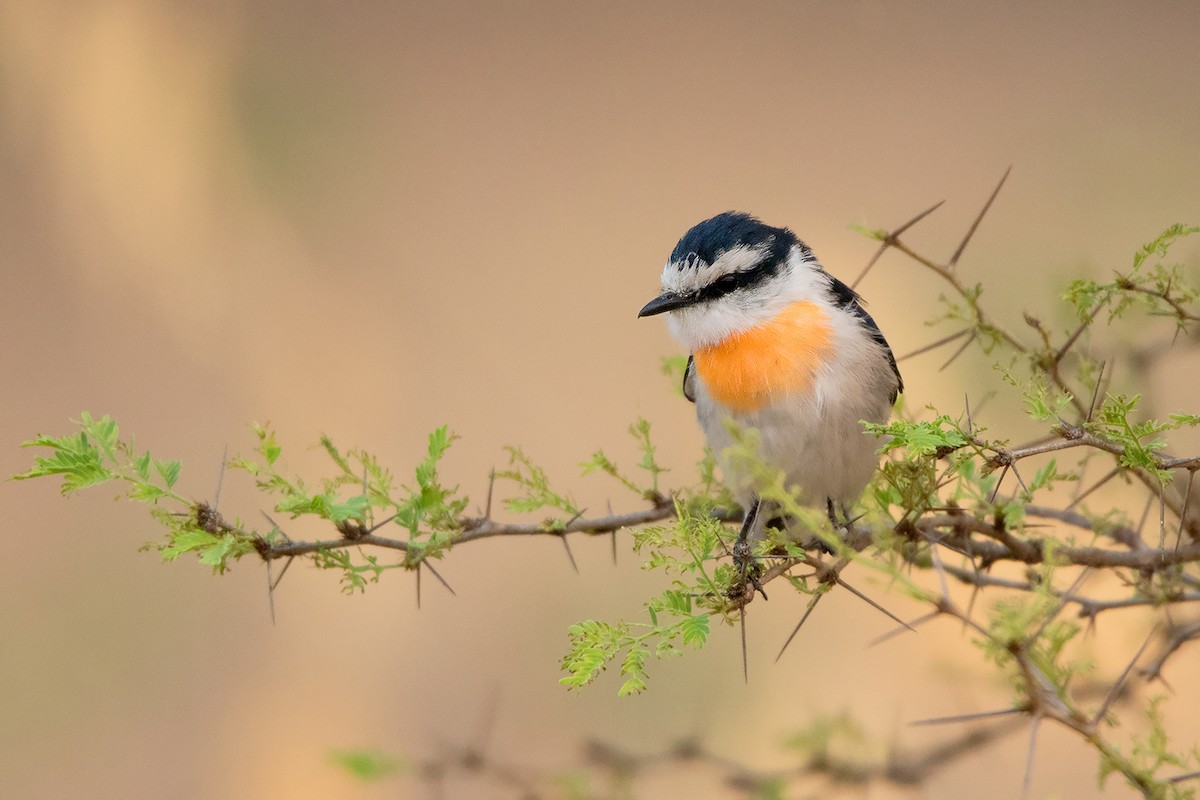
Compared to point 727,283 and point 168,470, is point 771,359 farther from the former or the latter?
point 168,470

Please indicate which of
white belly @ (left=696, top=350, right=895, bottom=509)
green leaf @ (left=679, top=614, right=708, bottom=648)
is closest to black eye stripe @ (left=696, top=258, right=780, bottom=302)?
white belly @ (left=696, top=350, right=895, bottom=509)

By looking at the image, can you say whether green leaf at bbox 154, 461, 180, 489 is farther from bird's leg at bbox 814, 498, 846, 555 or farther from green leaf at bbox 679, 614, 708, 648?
bird's leg at bbox 814, 498, 846, 555

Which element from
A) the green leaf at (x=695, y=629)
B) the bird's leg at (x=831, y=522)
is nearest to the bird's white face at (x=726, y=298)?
the bird's leg at (x=831, y=522)

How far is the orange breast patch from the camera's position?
3.71 feet

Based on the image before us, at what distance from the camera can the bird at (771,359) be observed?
1.13 meters

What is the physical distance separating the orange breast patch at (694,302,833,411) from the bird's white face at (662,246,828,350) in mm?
13

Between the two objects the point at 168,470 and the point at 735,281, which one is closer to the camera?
the point at 168,470

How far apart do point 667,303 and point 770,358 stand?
4.8 inches

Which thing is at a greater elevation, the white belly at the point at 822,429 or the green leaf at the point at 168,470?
the white belly at the point at 822,429

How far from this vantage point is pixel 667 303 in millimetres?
1134

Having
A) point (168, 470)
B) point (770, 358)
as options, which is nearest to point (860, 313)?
point (770, 358)

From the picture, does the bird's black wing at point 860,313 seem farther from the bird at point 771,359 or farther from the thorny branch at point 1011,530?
the thorny branch at point 1011,530

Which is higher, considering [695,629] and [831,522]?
[831,522]

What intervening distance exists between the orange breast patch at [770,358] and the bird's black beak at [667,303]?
62 mm
